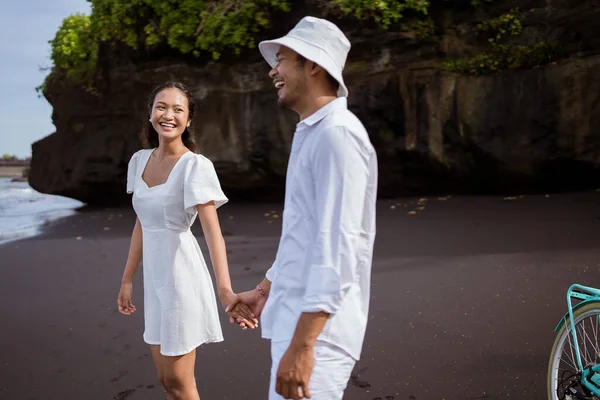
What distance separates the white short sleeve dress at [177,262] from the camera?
9.66ft

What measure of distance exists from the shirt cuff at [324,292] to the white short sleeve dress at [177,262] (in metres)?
1.27

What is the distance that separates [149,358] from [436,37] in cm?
782

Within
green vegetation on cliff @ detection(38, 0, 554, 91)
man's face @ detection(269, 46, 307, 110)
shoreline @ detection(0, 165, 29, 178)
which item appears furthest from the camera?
shoreline @ detection(0, 165, 29, 178)

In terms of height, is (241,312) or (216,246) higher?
(216,246)

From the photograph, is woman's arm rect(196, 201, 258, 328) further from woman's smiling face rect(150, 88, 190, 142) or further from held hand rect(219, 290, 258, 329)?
woman's smiling face rect(150, 88, 190, 142)

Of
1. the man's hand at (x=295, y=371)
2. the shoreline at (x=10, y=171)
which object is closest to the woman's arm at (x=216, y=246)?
the man's hand at (x=295, y=371)

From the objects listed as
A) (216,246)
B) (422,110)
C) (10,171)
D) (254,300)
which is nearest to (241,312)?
(254,300)

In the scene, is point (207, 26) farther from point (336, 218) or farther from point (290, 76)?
point (336, 218)

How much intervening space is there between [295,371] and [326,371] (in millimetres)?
131

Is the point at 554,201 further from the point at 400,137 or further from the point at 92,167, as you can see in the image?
the point at 92,167

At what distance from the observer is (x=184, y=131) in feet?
10.8

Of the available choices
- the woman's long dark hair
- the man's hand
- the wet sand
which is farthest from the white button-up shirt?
the wet sand

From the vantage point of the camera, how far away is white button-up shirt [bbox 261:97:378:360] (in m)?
1.79

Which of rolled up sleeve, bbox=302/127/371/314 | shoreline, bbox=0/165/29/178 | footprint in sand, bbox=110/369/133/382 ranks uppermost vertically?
rolled up sleeve, bbox=302/127/371/314
